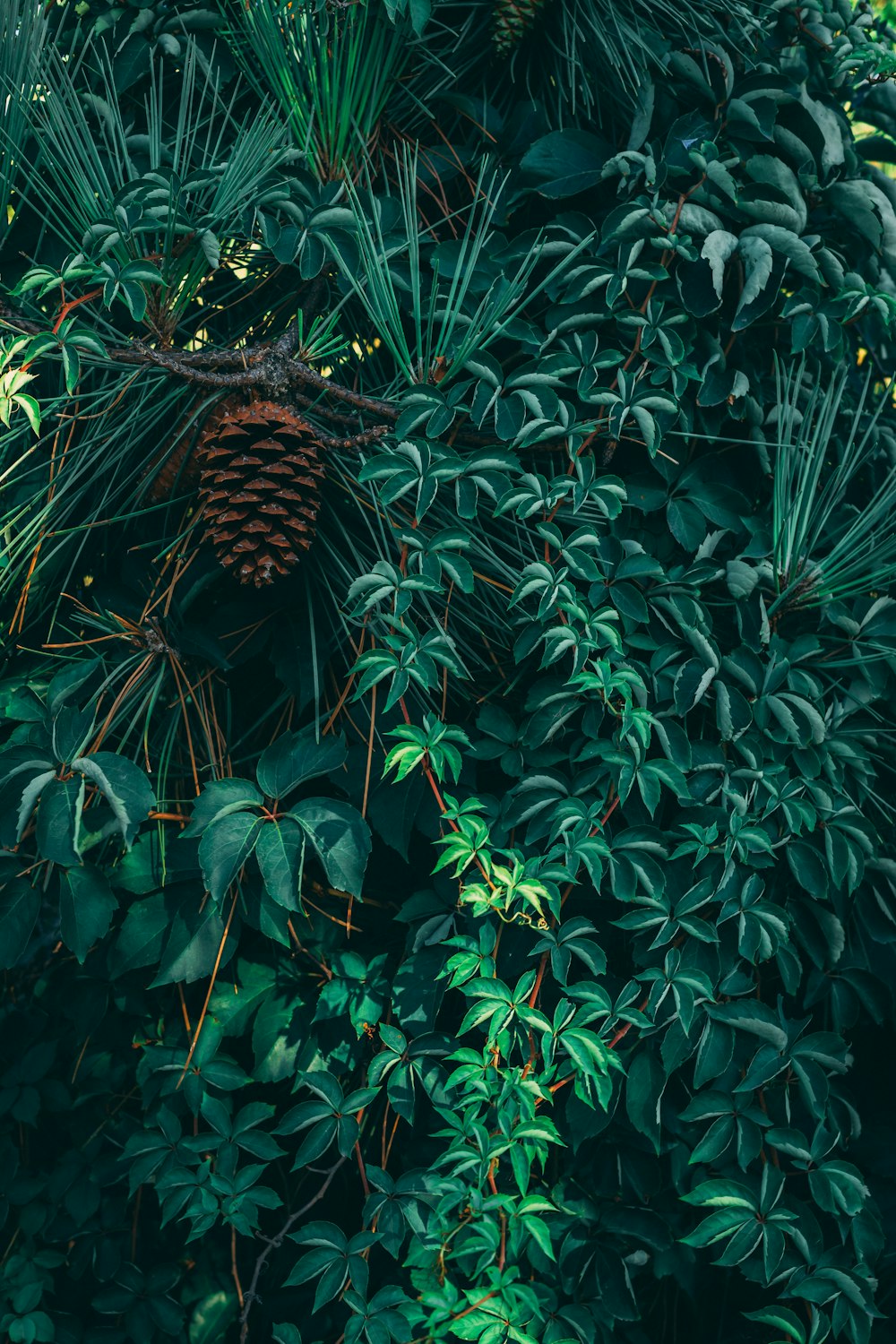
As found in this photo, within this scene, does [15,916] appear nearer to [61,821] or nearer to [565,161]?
[61,821]

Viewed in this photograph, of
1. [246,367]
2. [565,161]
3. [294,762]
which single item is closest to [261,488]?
[246,367]

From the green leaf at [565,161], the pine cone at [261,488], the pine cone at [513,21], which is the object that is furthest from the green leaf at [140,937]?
the pine cone at [513,21]

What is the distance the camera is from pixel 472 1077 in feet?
2.94

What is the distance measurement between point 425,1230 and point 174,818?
0.43m

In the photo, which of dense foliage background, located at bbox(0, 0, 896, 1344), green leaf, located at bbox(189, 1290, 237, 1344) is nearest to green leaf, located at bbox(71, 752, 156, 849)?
dense foliage background, located at bbox(0, 0, 896, 1344)

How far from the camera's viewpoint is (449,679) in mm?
1103

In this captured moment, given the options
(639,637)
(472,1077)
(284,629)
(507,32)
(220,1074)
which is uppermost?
(507,32)

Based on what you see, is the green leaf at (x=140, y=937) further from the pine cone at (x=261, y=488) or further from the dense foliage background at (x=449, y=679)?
the pine cone at (x=261, y=488)

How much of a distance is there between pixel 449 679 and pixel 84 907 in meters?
0.41

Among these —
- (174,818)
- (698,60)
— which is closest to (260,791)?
(174,818)

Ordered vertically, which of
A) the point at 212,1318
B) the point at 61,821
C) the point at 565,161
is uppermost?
the point at 565,161

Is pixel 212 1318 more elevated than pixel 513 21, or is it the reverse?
pixel 513 21

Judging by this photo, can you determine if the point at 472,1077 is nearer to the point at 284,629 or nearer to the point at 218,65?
the point at 284,629

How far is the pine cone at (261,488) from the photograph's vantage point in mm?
918
